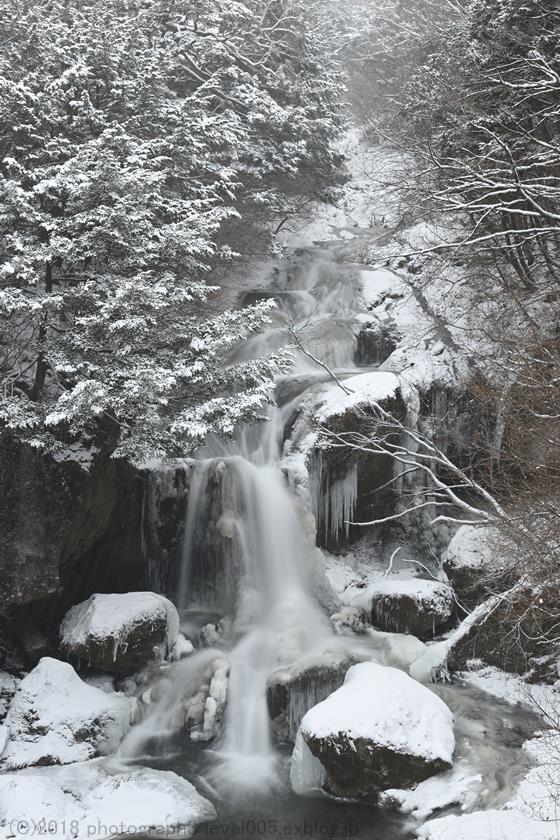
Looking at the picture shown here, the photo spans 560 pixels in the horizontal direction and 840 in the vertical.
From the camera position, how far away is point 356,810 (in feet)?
20.7

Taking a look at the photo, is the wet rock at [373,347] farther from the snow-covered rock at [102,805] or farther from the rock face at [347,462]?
the snow-covered rock at [102,805]

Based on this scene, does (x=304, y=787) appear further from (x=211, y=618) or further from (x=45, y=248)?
(x=45, y=248)

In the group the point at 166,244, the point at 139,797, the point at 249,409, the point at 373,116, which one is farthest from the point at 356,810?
the point at 373,116

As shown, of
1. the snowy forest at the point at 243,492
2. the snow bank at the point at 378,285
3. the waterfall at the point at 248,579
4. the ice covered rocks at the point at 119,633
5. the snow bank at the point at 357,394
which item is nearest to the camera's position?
the snowy forest at the point at 243,492

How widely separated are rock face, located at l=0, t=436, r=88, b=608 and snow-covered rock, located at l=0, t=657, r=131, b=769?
102cm

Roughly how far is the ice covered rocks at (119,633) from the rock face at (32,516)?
72cm

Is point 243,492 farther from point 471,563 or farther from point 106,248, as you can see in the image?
point 106,248

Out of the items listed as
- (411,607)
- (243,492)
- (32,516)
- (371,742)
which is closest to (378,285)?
(243,492)

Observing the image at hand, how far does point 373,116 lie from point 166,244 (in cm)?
1210

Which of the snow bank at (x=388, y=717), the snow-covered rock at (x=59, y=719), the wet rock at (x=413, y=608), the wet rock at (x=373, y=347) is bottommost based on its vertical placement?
the snow-covered rock at (x=59, y=719)

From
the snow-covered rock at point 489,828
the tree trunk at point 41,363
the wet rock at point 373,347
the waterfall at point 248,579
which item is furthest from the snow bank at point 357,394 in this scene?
the snow-covered rock at point 489,828

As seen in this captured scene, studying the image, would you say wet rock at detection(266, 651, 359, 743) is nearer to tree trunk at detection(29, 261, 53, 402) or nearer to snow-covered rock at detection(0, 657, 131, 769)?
snow-covered rock at detection(0, 657, 131, 769)

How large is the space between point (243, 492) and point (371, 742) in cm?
495

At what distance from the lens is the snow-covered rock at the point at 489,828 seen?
493 centimetres
